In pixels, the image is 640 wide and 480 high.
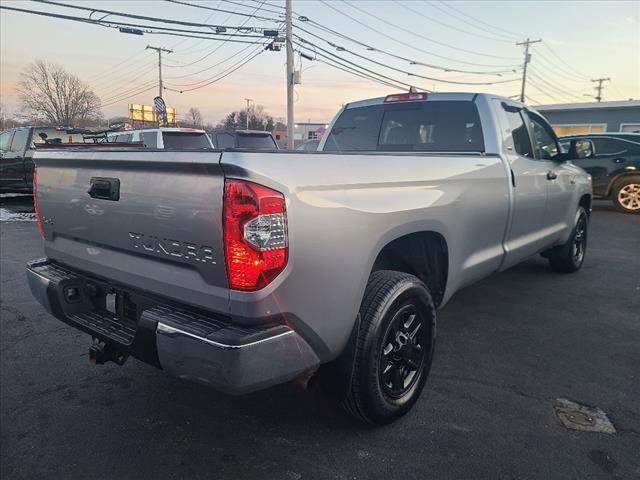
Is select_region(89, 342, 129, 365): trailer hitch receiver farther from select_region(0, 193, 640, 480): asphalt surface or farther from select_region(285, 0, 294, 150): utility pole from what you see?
select_region(285, 0, 294, 150): utility pole

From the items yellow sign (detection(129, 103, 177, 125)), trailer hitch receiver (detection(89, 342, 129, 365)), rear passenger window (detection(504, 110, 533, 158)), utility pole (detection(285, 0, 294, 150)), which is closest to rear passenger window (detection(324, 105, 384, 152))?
rear passenger window (detection(504, 110, 533, 158))

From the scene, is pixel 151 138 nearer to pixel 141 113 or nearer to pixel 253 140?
pixel 253 140

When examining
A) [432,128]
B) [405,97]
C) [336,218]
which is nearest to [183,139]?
[405,97]

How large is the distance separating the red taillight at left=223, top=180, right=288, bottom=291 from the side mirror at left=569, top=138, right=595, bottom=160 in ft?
13.9

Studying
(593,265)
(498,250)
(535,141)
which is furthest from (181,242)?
(593,265)

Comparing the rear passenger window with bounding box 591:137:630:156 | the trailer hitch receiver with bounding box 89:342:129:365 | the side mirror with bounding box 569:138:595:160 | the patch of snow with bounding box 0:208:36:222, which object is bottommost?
the patch of snow with bounding box 0:208:36:222

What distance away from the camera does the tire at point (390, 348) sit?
7.63ft

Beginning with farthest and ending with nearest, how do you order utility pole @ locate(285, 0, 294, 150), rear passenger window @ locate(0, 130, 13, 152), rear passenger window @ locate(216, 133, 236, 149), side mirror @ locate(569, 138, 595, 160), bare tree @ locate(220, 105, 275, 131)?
bare tree @ locate(220, 105, 275, 131), utility pole @ locate(285, 0, 294, 150), rear passenger window @ locate(216, 133, 236, 149), rear passenger window @ locate(0, 130, 13, 152), side mirror @ locate(569, 138, 595, 160)

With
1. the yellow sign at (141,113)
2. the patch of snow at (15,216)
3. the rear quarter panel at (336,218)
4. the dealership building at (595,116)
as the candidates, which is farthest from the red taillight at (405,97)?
the yellow sign at (141,113)

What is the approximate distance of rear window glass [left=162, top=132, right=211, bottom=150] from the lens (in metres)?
11.2

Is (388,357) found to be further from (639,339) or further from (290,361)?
(639,339)

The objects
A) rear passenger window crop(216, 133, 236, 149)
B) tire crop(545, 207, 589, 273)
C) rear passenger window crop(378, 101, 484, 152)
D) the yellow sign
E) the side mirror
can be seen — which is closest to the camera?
rear passenger window crop(378, 101, 484, 152)

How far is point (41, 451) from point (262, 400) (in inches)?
46.8

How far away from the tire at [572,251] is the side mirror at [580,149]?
854 mm
